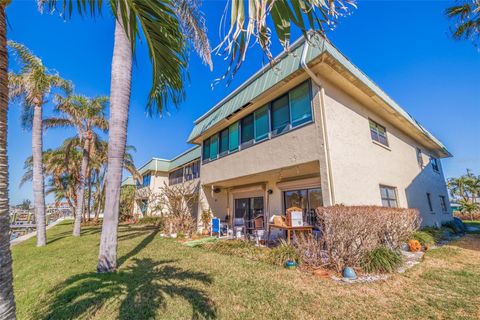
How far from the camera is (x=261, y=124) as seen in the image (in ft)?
33.9

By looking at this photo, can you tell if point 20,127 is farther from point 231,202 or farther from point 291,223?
point 291,223

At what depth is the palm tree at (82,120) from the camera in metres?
14.5

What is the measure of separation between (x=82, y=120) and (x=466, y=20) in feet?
72.6

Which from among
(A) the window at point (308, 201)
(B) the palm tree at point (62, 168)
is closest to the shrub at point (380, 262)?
(A) the window at point (308, 201)

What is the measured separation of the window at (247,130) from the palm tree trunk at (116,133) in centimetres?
578

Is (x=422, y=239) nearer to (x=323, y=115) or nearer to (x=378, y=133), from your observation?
(x=378, y=133)

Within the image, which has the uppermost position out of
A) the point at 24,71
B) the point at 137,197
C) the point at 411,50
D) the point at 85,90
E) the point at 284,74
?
the point at 85,90

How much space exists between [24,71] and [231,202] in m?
14.0

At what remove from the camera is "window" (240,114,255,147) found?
10.9 m

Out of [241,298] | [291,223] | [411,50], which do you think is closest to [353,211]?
[291,223]

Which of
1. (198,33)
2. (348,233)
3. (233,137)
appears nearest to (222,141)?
(233,137)

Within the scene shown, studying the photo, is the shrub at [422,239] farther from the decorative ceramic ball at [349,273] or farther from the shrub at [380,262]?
the decorative ceramic ball at [349,273]

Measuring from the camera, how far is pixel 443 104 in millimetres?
13117

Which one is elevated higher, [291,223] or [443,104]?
[443,104]
